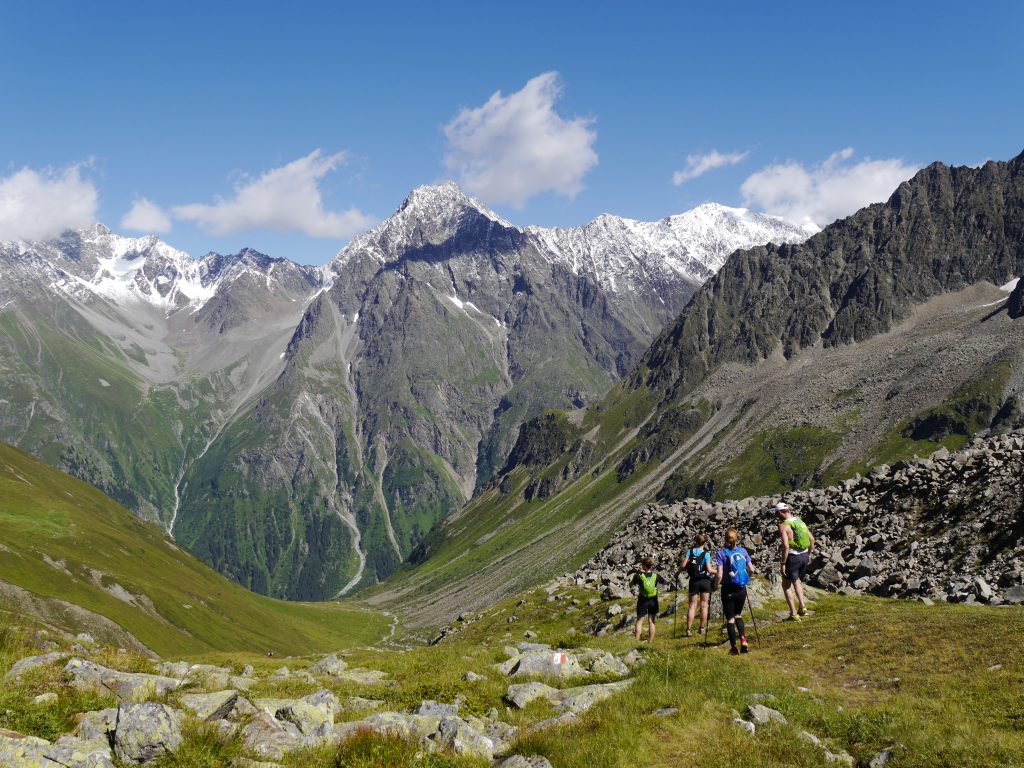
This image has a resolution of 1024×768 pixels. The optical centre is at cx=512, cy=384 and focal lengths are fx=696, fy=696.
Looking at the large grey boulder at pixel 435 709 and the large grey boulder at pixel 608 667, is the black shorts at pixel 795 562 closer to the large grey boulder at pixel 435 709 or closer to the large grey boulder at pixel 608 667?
the large grey boulder at pixel 608 667

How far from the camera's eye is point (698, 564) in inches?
1166

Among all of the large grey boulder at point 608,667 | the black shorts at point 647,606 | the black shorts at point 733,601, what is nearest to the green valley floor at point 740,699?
the large grey boulder at point 608,667

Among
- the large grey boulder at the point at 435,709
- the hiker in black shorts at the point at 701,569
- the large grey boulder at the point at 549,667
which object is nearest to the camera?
the large grey boulder at the point at 435,709

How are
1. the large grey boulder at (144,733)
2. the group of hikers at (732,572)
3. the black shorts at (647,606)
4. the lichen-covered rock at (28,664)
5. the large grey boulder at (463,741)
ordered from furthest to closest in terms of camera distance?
1. the black shorts at (647,606)
2. the group of hikers at (732,572)
3. the lichen-covered rock at (28,664)
4. the large grey boulder at (463,741)
5. the large grey boulder at (144,733)

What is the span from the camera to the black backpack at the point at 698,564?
1157 inches

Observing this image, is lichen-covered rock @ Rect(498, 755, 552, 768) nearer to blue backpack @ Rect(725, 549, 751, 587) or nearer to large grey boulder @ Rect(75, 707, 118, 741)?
large grey boulder @ Rect(75, 707, 118, 741)

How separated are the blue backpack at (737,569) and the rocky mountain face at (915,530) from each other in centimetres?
1224

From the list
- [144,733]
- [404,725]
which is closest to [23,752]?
[144,733]

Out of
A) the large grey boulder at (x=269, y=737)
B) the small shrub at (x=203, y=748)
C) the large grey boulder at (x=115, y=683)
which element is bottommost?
the large grey boulder at (x=269, y=737)

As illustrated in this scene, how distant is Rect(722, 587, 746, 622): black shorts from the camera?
994 inches

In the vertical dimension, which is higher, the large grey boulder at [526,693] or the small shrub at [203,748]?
the small shrub at [203,748]

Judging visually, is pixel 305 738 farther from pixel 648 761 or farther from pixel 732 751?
pixel 732 751

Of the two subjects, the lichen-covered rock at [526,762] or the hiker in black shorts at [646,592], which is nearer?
the lichen-covered rock at [526,762]

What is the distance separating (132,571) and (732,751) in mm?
216144
